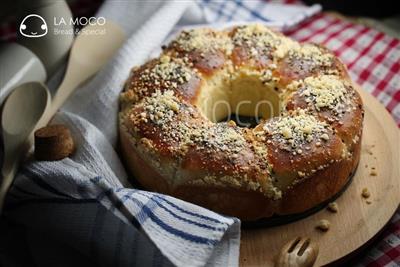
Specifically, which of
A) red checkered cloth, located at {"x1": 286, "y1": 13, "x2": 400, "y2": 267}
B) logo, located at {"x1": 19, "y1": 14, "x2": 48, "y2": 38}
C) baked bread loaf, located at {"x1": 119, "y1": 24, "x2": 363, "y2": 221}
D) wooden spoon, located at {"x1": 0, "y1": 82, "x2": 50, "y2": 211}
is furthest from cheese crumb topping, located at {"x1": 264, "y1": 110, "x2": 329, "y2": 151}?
logo, located at {"x1": 19, "y1": 14, "x2": 48, "y2": 38}

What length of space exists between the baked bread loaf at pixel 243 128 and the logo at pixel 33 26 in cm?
26

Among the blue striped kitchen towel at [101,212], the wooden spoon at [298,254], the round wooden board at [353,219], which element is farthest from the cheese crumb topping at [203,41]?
the wooden spoon at [298,254]

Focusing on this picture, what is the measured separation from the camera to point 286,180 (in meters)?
1.08

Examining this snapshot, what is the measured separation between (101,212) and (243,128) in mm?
329

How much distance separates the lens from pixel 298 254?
1.02 metres

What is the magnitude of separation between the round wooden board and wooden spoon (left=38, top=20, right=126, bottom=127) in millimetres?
585

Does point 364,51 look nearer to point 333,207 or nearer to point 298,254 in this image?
point 333,207

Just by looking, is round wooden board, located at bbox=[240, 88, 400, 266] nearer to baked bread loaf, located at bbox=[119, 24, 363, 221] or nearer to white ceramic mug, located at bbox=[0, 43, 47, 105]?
baked bread loaf, located at bbox=[119, 24, 363, 221]

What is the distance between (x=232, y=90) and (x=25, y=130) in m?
0.47

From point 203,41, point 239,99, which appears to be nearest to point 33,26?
point 203,41

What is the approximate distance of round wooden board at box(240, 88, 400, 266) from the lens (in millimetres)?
1058

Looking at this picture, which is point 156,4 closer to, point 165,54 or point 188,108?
point 165,54

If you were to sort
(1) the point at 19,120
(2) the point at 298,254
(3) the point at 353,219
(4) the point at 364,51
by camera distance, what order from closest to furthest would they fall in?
(2) the point at 298,254, (3) the point at 353,219, (1) the point at 19,120, (4) the point at 364,51

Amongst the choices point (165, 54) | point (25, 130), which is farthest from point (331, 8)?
point (25, 130)
